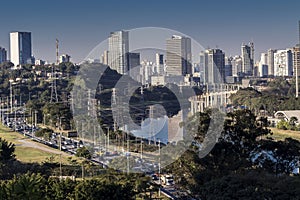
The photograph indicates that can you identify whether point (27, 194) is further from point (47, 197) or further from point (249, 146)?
point (249, 146)

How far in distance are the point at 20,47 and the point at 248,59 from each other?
67.7 ft

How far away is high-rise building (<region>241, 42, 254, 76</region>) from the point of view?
41562 millimetres

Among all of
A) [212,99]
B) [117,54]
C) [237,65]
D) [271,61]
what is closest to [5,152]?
[117,54]

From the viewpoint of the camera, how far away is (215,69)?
27500 millimetres

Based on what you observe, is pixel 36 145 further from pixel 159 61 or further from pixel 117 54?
pixel 117 54

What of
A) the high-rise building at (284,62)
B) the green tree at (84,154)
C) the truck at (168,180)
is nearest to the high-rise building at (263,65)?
the high-rise building at (284,62)

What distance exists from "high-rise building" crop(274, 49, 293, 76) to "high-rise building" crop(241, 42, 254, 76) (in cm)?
321

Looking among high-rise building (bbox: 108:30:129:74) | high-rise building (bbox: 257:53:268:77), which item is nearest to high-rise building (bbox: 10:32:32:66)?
high-rise building (bbox: 108:30:129:74)

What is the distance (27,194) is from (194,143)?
9.54 ft

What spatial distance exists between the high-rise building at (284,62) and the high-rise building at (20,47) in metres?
20.4

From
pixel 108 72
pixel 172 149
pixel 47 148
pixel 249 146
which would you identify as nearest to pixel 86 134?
pixel 47 148

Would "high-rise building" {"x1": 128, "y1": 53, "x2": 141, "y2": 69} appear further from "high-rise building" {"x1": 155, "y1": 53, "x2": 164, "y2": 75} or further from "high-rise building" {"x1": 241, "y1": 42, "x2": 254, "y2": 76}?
"high-rise building" {"x1": 241, "y1": 42, "x2": 254, "y2": 76}

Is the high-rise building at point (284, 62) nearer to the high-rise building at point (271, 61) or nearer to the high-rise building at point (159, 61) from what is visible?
the high-rise building at point (271, 61)

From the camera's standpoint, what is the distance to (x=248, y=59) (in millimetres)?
42906
